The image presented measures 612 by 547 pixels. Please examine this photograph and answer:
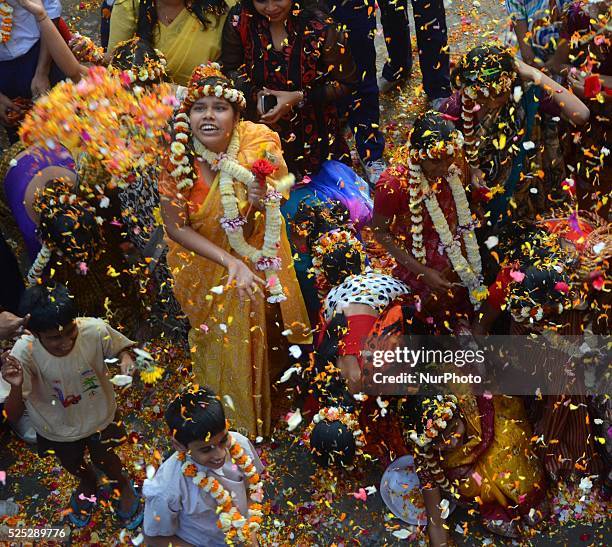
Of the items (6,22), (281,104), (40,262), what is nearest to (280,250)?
(281,104)

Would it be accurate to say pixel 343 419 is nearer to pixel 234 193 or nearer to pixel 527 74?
pixel 234 193

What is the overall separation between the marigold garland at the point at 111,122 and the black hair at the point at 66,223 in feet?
0.96

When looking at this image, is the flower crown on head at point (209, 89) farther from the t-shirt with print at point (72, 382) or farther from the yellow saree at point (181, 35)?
the t-shirt with print at point (72, 382)

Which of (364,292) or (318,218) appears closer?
(364,292)

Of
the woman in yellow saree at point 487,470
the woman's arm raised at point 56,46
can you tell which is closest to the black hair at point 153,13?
the woman's arm raised at point 56,46

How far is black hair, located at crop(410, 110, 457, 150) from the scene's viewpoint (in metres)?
4.47

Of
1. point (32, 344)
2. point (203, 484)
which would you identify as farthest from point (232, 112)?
point (203, 484)

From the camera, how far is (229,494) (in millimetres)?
3787

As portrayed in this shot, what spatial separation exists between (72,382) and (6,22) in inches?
105

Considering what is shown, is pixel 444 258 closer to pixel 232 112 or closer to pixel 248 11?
pixel 232 112

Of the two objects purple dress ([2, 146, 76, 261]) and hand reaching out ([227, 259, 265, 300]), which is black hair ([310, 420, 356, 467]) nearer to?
hand reaching out ([227, 259, 265, 300])

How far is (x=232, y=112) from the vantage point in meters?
4.76

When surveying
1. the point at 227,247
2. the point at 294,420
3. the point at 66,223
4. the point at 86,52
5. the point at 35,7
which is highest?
the point at 35,7

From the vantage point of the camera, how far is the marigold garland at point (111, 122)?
197 inches
